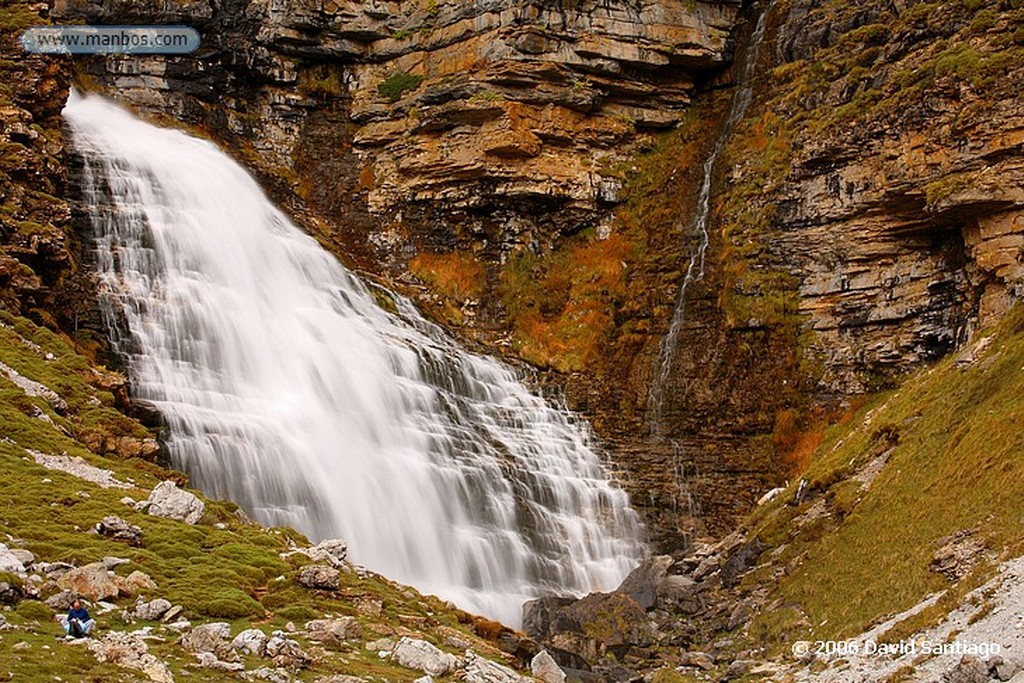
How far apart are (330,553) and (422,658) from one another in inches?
196

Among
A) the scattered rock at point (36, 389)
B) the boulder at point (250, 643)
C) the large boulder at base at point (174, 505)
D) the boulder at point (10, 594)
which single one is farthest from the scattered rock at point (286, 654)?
the scattered rock at point (36, 389)

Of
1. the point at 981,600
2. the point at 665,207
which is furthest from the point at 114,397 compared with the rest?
the point at 665,207

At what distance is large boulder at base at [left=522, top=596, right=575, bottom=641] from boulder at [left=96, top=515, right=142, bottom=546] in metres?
10.9

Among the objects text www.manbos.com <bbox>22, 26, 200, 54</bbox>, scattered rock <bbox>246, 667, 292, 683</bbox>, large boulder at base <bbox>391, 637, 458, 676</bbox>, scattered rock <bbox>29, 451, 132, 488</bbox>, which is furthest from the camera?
text www.manbos.com <bbox>22, 26, 200, 54</bbox>

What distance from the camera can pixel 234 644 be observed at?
Result: 546 inches

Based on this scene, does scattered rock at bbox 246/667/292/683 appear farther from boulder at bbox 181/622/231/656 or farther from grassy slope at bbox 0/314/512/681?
boulder at bbox 181/622/231/656

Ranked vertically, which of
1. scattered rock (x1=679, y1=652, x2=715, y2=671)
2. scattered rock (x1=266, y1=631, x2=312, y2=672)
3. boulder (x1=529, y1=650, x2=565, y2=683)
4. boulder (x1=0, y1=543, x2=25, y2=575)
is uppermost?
boulder (x1=0, y1=543, x2=25, y2=575)

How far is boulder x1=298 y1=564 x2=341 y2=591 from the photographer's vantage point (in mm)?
17719

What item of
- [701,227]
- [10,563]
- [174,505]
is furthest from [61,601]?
[701,227]

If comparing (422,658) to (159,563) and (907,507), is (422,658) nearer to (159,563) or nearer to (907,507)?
(159,563)

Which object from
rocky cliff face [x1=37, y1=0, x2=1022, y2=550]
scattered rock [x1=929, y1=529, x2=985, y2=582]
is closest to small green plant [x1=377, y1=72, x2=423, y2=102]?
rocky cliff face [x1=37, y1=0, x2=1022, y2=550]

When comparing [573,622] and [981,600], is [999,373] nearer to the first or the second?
[981,600]

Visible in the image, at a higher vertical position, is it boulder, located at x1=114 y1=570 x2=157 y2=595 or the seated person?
the seated person

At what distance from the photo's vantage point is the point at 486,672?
1591 centimetres
